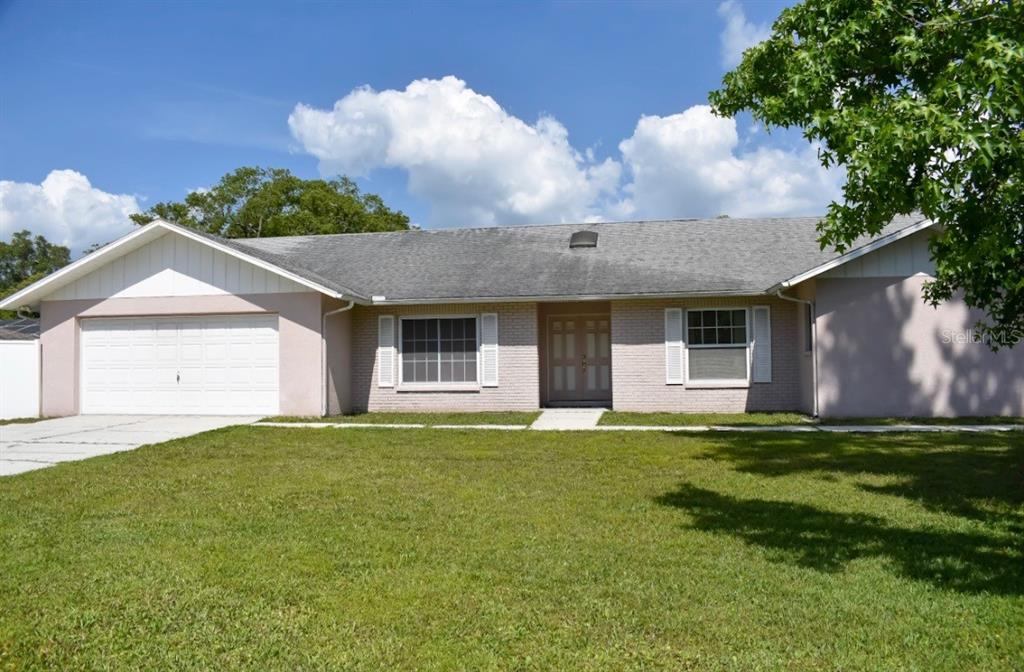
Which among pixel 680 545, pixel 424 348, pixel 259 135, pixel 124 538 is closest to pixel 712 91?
pixel 680 545

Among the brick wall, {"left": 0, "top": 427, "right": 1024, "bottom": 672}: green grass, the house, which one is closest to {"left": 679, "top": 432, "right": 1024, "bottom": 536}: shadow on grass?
{"left": 0, "top": 427, "right": 1024, "bottom": 672}: green grass

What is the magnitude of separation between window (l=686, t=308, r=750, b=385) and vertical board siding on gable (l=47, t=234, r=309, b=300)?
8.21 metres

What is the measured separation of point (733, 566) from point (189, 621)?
11.2ft

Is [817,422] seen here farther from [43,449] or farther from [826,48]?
[43,449]

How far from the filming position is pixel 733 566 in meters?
5.02

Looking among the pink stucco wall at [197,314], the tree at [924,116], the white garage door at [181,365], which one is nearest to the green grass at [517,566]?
the tree at [924,116]

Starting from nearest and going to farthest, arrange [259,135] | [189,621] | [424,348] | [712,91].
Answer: [189,621] → [712,91] → [424,348] → [259,135]

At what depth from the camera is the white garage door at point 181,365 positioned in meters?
15.4

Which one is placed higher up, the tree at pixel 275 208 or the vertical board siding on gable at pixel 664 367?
the tree at pixel 275 208

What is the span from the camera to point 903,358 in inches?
548

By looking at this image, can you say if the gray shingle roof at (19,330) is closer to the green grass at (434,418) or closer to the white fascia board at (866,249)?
the green grass at (434,418)

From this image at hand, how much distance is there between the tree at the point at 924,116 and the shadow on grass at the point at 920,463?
6.08 ft

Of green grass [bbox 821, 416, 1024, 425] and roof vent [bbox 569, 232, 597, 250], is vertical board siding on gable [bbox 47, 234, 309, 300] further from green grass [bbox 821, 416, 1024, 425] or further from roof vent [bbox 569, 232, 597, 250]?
green grass [bbox 821, 416, 1024, 425]

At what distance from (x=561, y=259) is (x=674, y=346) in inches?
143
